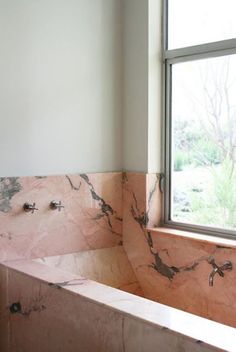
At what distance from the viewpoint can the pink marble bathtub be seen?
1486 millimetres

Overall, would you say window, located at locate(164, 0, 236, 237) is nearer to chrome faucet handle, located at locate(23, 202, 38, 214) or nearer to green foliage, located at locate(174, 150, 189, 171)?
green foliage, located at locate(174, 150, 189, 171)

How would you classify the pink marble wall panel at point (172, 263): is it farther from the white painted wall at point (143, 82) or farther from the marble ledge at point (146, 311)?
the marble ledge at point (146, 311)

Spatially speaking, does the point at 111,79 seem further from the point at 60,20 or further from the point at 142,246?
the point at 142,246

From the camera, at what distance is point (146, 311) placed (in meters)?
1.63

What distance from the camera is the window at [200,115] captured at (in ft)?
8.29

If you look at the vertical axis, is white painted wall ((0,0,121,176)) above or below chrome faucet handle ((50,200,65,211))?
above

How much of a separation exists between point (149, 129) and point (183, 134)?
0.72ft

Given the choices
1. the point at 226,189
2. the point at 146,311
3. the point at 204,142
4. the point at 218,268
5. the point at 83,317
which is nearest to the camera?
the point at 146,311

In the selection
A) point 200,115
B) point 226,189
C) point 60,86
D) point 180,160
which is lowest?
point 226,189

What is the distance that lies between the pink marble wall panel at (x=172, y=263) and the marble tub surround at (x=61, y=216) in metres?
0.12

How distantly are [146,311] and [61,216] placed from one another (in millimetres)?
1119

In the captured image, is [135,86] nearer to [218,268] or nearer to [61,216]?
[61,216]

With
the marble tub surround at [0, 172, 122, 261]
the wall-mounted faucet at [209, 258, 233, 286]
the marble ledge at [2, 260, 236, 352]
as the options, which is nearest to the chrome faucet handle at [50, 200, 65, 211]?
the marble tub surround at [0, 172, 122, 261]

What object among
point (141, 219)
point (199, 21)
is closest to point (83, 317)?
point (141, 219)
